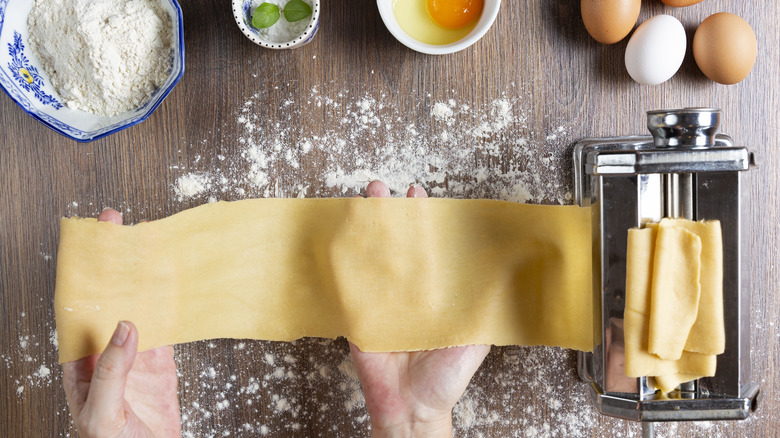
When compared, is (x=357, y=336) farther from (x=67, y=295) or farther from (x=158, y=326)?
(x=67, y=295)

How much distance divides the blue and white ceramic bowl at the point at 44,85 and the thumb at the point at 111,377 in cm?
30

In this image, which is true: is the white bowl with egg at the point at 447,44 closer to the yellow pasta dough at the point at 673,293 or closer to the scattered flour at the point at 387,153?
the scattered flour at the point at 387,153

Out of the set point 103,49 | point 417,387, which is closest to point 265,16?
point 103,49

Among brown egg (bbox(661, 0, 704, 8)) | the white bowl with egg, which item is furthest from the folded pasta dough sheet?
brown egg (bbox(661, 0, 704, 8))

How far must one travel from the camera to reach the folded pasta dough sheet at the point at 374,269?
782mm

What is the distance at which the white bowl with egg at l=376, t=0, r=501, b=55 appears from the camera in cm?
73

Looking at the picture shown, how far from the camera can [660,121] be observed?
2.06 feet

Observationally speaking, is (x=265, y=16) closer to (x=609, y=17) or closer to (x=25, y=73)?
(x=25, y=73)

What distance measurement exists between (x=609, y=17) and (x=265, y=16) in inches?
20.0

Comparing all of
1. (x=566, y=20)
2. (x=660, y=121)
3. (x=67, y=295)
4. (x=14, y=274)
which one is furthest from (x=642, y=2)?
(x=14, y=274)

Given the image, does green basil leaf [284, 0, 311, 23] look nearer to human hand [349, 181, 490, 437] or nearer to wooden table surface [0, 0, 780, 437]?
wooden table surface [0, 0, 780, 437]

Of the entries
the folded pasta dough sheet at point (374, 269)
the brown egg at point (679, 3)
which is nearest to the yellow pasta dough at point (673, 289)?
the folded pasta dough sheet at point (374, 269)

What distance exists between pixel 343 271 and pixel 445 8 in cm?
43

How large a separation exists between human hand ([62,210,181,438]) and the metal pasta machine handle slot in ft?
2.11
